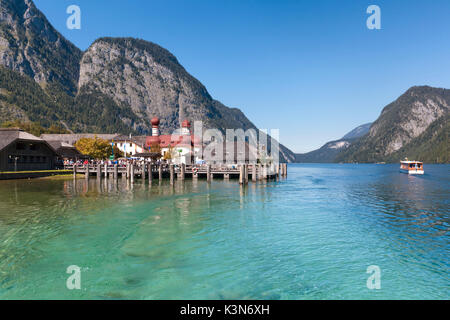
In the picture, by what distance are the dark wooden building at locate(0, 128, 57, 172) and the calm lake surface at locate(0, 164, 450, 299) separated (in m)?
36.6

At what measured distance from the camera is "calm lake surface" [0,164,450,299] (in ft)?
34.3

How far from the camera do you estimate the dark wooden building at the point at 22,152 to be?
178 feet

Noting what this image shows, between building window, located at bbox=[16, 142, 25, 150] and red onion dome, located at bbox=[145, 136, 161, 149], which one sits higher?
red onion dome, located at bbox=[145, 136, 161, 149]

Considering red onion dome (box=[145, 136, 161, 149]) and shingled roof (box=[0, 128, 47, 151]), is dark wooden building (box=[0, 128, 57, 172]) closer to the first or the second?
shingled roof (box=[0, 128, 47, 151])

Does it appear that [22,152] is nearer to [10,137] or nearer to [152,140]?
[10,137]

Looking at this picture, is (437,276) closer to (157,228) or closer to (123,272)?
(123,272)

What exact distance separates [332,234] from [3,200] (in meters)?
32.0

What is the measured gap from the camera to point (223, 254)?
14.2 metres

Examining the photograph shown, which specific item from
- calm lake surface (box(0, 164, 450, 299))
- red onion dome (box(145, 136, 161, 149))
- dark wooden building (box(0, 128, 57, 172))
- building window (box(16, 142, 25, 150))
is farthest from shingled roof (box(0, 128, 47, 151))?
red onion dome (box(145, 136, 161, 149))

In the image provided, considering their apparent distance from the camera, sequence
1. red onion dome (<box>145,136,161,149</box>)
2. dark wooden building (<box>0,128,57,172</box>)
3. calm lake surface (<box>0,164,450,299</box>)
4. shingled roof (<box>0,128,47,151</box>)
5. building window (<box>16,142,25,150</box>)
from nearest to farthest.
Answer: calm lake surface (<box>0,164,450,299</box>)
shingled roof (<box>0,128,47,151</box>)
dark wooden building (<box>0,128,57,172</box>)
building window (<box>16,142,25,150</box>)
red onion dome (<box>145,136,161,149</box>)

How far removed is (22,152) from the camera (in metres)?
57.9

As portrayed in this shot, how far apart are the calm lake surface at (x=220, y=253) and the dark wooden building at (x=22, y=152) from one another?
36624 millimetres

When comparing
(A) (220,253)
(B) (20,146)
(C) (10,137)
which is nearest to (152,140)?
(B) (20,146)
